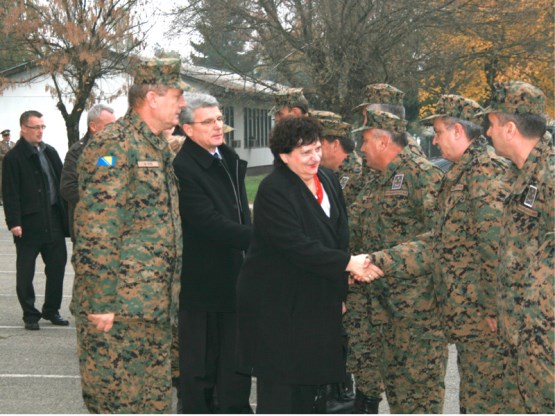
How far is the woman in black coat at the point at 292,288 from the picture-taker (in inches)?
170

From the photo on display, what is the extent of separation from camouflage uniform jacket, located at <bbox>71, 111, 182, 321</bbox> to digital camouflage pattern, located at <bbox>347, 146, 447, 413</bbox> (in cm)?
159

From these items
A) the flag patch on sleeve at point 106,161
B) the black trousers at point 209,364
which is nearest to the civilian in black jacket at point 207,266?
the black trousers at point 209,364

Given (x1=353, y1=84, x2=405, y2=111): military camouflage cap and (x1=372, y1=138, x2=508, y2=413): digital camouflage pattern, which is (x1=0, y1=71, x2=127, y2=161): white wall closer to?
(x1=353, y1=84, x2=405, y2=111): military camouflage cap

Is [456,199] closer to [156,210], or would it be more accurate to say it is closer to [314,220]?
[314,220]

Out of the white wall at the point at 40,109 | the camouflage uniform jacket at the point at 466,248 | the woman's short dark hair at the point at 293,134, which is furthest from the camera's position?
the white wall at the point at 40,109

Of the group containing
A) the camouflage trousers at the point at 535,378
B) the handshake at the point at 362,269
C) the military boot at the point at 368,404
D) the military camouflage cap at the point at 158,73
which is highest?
the military camouflage cap at the point at 158,73

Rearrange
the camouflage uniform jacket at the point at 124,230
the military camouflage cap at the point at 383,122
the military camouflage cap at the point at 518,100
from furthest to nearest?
the military camouflage cap at the point at 383,122 → the camouflage uniform jacket at the point at 124,230 → the military camouflage cap at the point at 518,100

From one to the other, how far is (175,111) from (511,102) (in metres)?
1.69

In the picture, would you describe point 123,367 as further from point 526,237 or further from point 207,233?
point 526,237

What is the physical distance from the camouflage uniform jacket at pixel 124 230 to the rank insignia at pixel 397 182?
1616 mm

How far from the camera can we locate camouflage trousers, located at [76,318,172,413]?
4.24 m

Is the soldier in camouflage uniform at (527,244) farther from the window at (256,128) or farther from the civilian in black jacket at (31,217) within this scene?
the window at (256,128)

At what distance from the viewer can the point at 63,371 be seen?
7.24 meters

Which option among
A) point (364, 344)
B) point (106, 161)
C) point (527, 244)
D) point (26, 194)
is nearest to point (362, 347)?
point (364, 344)
